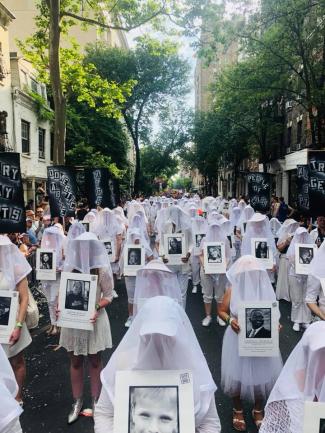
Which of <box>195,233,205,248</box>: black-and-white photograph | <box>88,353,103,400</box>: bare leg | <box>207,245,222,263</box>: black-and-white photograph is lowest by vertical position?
<box>88,353,103,400</box>: bare leg

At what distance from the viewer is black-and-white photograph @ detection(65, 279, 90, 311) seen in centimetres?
442

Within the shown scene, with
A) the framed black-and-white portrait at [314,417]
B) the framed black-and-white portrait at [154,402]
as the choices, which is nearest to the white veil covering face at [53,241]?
the framed black-and-white portrait at [154,402]

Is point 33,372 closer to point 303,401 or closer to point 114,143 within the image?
point 303,401

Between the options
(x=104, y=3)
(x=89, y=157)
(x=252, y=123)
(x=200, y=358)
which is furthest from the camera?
(x=252, y=123)

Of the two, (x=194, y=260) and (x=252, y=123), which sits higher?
(x=252, y=123)

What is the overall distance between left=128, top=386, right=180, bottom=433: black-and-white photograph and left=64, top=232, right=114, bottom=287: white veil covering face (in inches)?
86.1

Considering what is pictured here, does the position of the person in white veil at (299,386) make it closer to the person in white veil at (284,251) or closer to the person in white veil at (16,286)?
the person in white veil at (16,286)

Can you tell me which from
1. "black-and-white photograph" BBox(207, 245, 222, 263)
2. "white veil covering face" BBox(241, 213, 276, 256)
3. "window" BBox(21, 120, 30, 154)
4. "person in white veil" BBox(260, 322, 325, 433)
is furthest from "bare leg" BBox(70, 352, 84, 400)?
"window" BBox(21, 120, 30, 154)

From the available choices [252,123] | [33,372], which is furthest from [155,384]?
[252,123]

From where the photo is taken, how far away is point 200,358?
9.00ft

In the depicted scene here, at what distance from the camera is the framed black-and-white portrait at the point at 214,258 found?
736 cm

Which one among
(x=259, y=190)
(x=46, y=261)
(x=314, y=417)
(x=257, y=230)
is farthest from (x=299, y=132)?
(x=314, y=417)

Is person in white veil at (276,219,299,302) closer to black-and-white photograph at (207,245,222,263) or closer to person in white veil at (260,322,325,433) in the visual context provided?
black-and-white photograph at (207,245,222,263)

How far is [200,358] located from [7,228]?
13.0 feet
